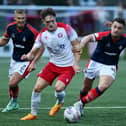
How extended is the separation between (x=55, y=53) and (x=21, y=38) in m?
1.37

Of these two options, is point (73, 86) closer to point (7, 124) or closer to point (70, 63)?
point (70, 63)

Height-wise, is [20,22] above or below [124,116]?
above

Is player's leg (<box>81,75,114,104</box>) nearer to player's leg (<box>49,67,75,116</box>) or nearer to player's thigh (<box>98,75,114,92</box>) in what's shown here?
player's thigh (<box>98,75,114,92</box>)

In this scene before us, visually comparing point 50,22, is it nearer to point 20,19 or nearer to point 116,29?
point 116,29

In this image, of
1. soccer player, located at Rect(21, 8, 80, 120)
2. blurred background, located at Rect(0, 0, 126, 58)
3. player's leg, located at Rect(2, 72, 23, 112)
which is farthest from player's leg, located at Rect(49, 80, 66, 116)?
blurred background, located at Rect(0, 0, 126, 58)

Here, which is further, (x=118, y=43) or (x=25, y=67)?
(x=25, y=67)

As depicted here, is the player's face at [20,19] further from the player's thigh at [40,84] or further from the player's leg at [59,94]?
the player's leg at [59,94]

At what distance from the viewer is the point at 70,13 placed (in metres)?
29.4

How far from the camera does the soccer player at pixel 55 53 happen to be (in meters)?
12.2

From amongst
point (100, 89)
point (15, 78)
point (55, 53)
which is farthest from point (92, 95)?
point (15, 78)

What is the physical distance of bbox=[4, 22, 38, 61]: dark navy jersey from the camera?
539 inches

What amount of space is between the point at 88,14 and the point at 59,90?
17.4 metres

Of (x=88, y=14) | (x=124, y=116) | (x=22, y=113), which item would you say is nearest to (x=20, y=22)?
(x=22, y=113)

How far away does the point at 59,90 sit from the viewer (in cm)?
1239
